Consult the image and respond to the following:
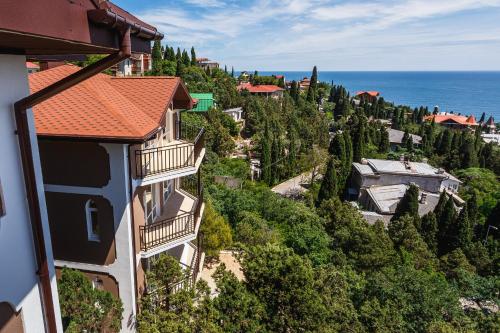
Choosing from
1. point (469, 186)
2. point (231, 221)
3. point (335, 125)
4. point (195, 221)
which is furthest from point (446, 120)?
point (195, 221)

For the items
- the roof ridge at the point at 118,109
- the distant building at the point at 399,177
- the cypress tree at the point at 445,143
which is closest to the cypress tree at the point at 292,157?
the distant building at the point at 399,177

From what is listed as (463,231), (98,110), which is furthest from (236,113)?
(98,110)

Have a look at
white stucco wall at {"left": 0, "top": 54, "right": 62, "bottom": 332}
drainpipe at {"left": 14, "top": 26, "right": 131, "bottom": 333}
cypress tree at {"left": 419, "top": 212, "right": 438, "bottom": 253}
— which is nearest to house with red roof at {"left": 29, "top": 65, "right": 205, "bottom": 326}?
drainpipe at {"left": 14, "top": 26, "right": 131, "bottom": 333}

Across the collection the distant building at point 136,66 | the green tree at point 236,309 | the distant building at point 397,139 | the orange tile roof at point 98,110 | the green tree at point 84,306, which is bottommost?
the distant building at point 397,139

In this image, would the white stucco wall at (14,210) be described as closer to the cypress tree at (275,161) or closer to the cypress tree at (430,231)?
the cypress tree at (430,231)

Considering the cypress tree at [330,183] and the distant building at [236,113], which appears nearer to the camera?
the cypress tree at [330,183]

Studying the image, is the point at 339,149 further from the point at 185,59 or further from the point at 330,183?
the point at 185,59
